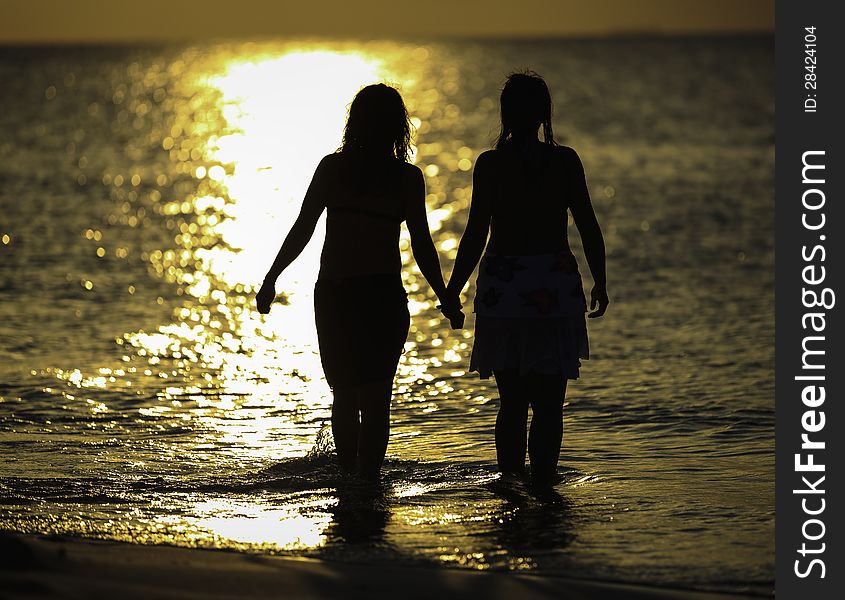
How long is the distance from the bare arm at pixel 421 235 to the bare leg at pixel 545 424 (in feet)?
1.90

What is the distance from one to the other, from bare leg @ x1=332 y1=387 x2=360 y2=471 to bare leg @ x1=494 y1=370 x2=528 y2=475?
0.65 m

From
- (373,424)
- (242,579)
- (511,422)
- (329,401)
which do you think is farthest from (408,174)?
(329,401)

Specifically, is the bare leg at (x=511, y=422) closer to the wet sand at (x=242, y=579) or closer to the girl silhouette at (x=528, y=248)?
the girl silhouette at (x=528, y=248)

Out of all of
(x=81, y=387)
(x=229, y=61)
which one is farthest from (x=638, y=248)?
(x=229, y=61)

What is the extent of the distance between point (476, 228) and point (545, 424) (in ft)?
→ 3.10

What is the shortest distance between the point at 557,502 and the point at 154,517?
178 cm

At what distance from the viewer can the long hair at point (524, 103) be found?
6.19 m

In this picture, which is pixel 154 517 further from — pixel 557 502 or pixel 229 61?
pixel 229 61

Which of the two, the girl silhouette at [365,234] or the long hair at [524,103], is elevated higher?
the long hair at [524,103]

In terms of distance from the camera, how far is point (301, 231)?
634cm

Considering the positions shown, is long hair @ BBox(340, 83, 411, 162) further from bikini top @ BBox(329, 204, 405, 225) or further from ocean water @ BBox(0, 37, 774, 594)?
ocean water @ BBox(0, 37, 774, 594)

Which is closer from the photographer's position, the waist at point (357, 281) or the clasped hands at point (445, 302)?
the waist at point (357, 281)

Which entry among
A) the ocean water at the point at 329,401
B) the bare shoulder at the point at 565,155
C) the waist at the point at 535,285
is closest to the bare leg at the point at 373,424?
the ocean water at the point at 329,401

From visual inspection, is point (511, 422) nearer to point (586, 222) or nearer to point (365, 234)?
point (586, 222)
